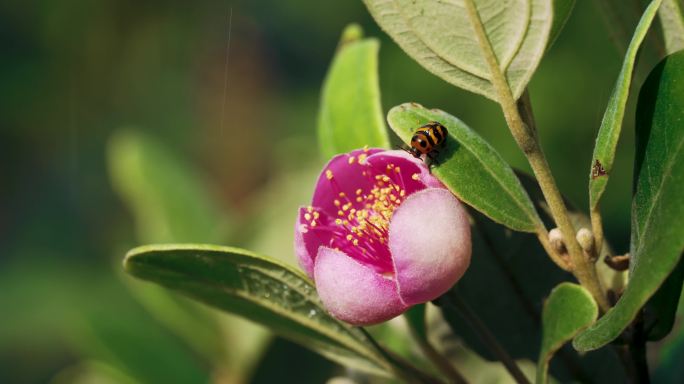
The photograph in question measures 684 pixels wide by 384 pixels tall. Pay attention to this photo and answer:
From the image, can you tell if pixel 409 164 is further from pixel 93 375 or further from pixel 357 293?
pixel 93 375

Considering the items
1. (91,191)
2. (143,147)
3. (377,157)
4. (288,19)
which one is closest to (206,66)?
(288,19)

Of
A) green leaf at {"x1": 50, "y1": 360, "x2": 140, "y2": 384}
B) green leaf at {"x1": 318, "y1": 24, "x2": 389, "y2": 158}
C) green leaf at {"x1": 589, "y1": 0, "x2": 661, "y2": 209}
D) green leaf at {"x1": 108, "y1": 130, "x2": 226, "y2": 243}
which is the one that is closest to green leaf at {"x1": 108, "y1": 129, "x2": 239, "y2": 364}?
green leaf at {"x1": 108, "y1": 130, "x2": 226, "y2": 243}

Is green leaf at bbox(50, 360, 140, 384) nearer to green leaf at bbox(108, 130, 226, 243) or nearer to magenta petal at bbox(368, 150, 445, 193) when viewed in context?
green leaf at bbox(108, 130, 226, 243)

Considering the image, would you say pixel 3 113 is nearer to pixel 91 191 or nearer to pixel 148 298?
pixel 91 191

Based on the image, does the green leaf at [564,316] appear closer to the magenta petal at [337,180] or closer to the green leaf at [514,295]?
the green leaf at [514,295]

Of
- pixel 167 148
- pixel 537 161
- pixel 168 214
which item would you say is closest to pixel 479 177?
pixel 537 161

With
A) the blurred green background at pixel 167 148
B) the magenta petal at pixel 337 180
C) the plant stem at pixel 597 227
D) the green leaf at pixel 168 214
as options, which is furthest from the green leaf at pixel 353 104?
the green leaf at pixel 168 214
